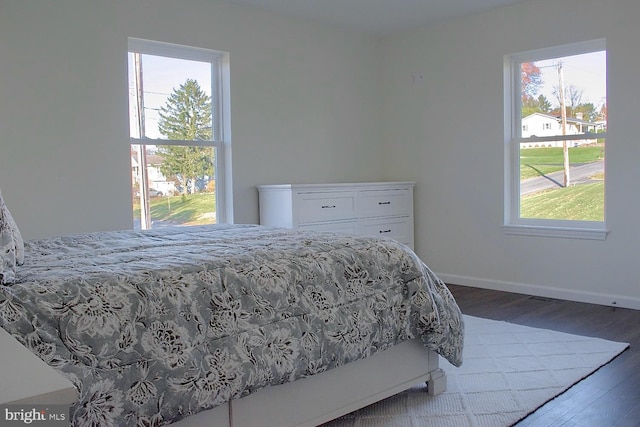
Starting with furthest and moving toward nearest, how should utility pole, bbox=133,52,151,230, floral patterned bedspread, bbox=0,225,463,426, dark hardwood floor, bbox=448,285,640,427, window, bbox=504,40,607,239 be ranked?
1. window, bbox=504,40,607,239
2. utility pole, bbox=133,52,151,230
3. dark hardwood floor, bbox=448,285,640,427
4. floral patterned bedspread, bbox=0,225,463,426

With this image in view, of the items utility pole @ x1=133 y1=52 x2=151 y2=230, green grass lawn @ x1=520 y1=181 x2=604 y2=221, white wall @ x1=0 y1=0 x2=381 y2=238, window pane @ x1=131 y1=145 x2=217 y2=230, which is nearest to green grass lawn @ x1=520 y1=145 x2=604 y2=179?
green grass lawn @ x1=520 y1=181 x2=604 y2=221

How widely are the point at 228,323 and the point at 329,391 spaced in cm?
58

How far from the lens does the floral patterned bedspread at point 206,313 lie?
4.58 ft

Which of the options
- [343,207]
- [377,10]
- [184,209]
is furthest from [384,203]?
[184,209]

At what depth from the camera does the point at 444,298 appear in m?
2.38

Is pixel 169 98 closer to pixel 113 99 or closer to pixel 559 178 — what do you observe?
pixel 113 99

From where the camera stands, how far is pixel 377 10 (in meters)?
4.55

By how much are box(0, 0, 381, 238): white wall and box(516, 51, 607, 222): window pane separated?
169cm

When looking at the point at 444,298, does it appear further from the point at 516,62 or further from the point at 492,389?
the point at 516,62

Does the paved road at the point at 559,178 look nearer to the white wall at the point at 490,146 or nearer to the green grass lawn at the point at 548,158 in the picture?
the green grass lawn at the point at 548,158

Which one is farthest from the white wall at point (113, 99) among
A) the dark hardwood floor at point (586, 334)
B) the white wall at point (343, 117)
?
the dark hardwood floor at point (586, 334)

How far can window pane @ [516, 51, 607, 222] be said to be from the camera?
4180 millimetres

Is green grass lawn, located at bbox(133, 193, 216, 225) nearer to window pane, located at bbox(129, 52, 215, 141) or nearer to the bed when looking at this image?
window pane, located at bbox(129, 52, 215, 141)

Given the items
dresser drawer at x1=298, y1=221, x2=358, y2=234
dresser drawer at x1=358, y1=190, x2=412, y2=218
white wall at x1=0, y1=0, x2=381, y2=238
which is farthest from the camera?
dresser drawer at x1=358, y1=190, x2=412, y2=218
